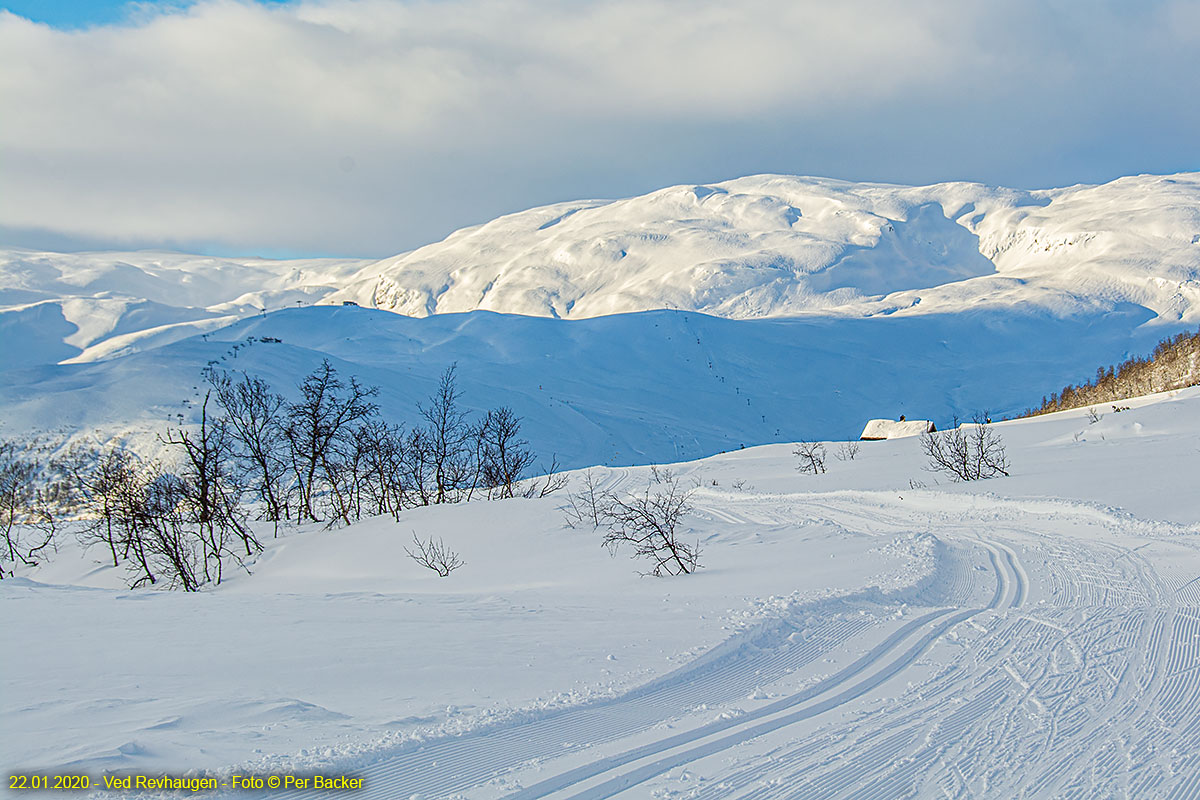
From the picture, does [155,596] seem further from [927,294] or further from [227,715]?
[927,294]

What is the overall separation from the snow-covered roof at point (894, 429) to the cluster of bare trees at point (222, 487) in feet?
81.7

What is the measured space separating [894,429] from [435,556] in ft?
139

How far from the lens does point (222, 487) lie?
20.9m

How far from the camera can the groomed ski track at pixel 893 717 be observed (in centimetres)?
390

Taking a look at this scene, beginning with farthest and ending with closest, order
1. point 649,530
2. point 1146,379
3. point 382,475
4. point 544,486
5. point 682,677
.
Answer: point 1146,379, point 544,486, point 382,475, point 649,530, point 682,677

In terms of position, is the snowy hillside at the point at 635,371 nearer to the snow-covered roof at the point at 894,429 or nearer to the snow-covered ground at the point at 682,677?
the snow-covered roof at the point at 894,429

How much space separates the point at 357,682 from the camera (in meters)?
5.50

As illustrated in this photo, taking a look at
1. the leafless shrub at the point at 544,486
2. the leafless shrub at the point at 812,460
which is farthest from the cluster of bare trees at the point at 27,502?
the leafless shrub at the point at 812,460

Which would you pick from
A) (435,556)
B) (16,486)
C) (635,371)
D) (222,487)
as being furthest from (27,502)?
(635,371)

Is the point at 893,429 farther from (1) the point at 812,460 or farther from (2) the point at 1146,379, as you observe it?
(2) the point at 1146,379

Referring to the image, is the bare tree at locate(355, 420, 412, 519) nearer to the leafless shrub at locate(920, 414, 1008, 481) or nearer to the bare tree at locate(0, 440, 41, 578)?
the bare tree at locate(0, 440, 41, 578)

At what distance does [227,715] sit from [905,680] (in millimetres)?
4640

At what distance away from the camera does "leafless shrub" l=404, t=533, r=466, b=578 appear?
13.3 metres

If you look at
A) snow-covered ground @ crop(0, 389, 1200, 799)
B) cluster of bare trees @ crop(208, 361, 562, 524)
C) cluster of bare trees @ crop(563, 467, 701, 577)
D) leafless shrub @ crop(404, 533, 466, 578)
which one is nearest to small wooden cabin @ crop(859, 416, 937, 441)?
cluster of bare trees @ crop(208, 361, 562, 524)
